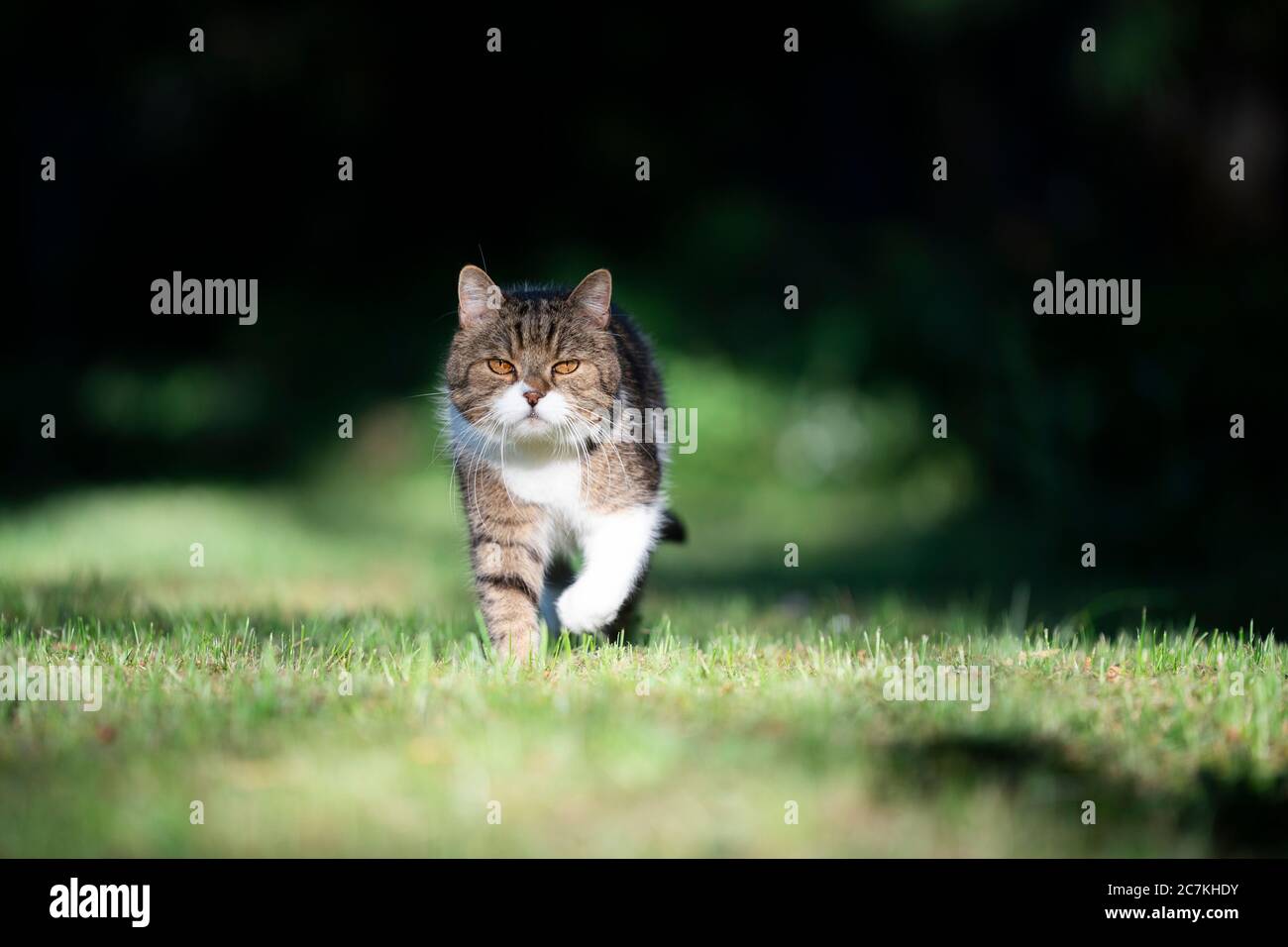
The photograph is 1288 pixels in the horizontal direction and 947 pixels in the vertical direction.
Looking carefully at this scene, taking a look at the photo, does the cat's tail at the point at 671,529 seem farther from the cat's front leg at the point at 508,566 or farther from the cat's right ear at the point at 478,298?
the cat's right ear at the point at 478,298

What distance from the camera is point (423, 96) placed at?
1327 cm

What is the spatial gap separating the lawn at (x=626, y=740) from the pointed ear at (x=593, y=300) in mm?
1156

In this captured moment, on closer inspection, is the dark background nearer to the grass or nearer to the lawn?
the lawn

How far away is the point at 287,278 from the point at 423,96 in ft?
7.74

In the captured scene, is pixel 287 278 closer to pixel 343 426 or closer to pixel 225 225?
pixel 225 225

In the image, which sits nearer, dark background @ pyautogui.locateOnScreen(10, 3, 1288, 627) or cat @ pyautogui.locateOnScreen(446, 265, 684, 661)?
cat @ pyautogui.locateOnScreen(446, 265, 684, 661)

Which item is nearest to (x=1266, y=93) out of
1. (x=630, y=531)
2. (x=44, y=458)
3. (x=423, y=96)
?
(x=423, y=96)

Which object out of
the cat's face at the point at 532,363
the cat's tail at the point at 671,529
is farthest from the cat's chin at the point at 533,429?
the cat's tail at the point at 671,529

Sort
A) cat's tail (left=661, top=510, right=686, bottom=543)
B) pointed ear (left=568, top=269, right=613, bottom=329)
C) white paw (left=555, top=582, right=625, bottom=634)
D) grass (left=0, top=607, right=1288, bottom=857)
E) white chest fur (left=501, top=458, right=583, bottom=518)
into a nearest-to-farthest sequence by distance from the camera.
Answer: grass (left=0, top=607, right=1288, bottom=857)
white paw (left=555, top=582, right=625, bottom=634)
white chest fur (left=501, top=458, right=583, bottom=518)
pointed ear (left=568, top=269, right=613, bottom=329)
cat's tail (left=661, top=510, right=686, bottom=543)

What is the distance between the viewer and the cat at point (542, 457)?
14.1 ft

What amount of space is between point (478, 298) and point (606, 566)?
105cm

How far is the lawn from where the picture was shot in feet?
8.84

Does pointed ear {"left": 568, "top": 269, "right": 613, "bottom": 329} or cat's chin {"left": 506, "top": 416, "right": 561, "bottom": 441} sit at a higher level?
pointed ear {"left": 568, "top": 269, "right": 613, "bottom": 329}

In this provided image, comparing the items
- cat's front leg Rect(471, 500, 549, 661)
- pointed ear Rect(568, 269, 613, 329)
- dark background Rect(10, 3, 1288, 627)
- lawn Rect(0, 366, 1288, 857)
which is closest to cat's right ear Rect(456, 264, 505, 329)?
pointed ear Rect(568, 269, 613, 329)
